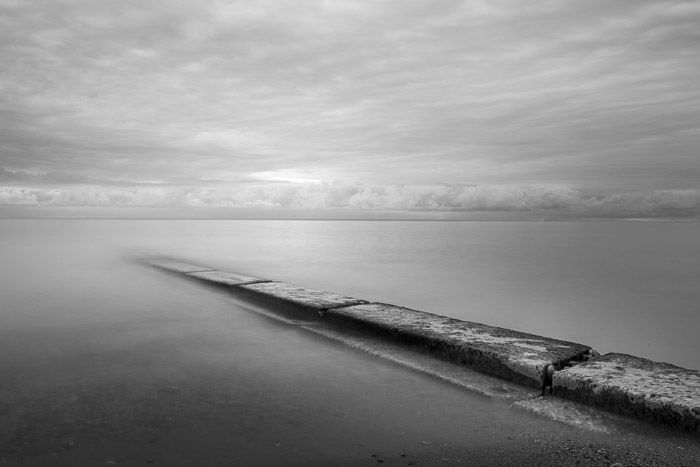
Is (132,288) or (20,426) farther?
(132,288)

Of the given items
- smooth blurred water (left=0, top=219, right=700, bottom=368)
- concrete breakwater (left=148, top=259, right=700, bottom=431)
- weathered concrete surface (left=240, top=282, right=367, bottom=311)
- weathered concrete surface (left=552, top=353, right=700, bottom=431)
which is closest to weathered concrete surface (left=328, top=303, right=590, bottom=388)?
concrete breakwater (left=148, top=259, right=700, bottom=431)

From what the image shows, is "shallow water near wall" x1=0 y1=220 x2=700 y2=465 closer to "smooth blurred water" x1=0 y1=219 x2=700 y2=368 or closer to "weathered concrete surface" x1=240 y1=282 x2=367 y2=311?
"weathered concrete surface" x1=240 y1=282 x2=367 y2=311

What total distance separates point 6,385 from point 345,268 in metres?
8.39

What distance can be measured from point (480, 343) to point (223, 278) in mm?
4389

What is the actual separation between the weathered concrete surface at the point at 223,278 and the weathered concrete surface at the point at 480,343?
236cm

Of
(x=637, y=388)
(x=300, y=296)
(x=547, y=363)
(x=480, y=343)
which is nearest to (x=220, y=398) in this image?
(x=480, y=343)

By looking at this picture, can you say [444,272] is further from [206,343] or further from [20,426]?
[20,426]

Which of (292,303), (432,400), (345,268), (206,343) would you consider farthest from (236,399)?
(345,268)

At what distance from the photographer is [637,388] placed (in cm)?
239

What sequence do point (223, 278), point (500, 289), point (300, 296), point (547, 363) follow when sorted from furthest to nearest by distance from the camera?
point (500, 289), point (223, 278), point (300, 296), point (547, 363)

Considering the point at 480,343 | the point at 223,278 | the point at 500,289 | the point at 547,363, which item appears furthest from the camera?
the point at 500,289

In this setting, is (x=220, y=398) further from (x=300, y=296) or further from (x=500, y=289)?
(x=500, y=289)

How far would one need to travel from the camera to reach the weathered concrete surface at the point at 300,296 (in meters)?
4.66

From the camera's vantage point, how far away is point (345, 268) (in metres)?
10.8
